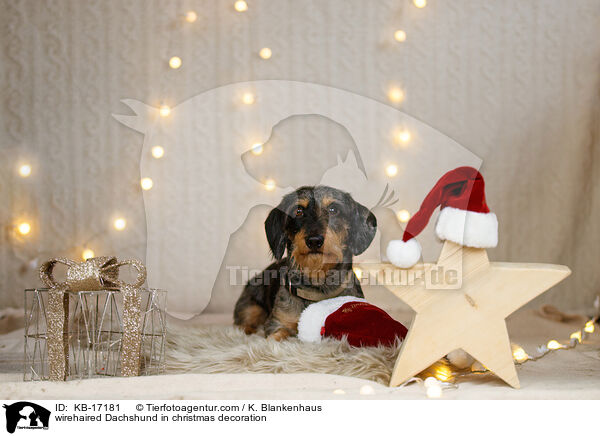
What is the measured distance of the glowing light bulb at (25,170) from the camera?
258cm

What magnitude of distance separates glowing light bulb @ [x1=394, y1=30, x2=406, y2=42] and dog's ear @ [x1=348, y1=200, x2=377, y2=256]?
104 centimetres

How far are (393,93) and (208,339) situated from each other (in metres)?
1.37

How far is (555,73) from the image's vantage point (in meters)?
2.55

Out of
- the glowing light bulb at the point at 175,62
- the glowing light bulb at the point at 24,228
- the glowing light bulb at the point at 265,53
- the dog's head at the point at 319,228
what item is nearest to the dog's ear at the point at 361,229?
the dog's head at the point at 319,228

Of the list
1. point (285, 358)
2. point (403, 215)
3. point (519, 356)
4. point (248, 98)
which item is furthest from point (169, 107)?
point (519, 356)

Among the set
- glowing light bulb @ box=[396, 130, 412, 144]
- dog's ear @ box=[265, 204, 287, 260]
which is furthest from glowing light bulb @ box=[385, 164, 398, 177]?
dog's ear @ box=[265, 204, 287, 260]

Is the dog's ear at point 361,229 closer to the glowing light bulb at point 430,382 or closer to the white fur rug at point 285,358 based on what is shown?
the white fur rug at point 285,358

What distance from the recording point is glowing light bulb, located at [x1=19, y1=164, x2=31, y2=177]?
2.58m

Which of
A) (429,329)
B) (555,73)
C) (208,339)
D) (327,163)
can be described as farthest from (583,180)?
(208,339)

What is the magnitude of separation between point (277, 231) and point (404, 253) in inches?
25.4

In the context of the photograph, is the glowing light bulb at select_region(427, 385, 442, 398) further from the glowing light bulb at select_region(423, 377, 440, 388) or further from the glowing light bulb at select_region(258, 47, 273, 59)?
the glowing light bulb at select_region(258, 47, 273, 59)

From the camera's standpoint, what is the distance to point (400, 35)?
102 inches

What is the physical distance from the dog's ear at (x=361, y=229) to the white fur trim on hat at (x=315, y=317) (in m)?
0.18
